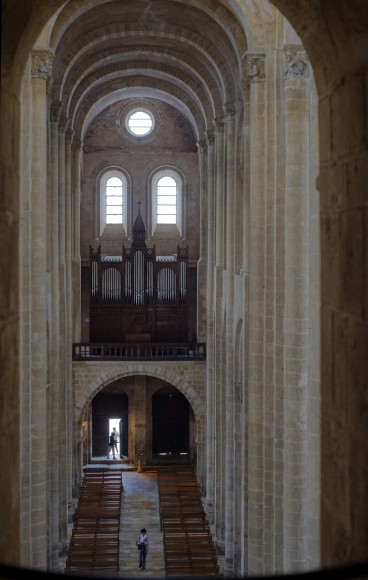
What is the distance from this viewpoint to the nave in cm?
2084

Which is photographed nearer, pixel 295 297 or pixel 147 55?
pixel 295 297

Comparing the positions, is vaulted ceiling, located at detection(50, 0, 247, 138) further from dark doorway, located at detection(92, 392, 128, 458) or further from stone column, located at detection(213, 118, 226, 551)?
dark doorway, located at detection(92, 392, 128, 458)

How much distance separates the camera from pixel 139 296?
1206 inches

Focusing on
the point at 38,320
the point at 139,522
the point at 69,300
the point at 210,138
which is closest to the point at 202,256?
the point at 210,138

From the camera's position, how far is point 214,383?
24578mm

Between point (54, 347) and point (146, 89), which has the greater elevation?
point (146, 89)

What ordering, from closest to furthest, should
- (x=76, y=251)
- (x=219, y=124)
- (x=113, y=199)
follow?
(x=219, y=124) → (x=76, y=251) → (x=113, y=199)

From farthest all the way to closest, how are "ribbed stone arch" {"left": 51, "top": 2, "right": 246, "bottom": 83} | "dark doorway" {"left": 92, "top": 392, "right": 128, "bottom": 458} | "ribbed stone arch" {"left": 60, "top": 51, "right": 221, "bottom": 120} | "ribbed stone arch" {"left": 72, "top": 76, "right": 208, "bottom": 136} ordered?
1. "dark doorway" {"left": 92, "top": 392, "right": 128, "bottom": 458}
2. "ribbed stone arch" {"left": 72, "top": 76, "right": 208, "bottom": 136}
3. "ribbed stone arch" {"left": 60, "top": 51, "right": 221, "bottom": 120}
4. "ribbed stone arch" {"left": 51, "top": 2, "right": 246, "bottom": 83}

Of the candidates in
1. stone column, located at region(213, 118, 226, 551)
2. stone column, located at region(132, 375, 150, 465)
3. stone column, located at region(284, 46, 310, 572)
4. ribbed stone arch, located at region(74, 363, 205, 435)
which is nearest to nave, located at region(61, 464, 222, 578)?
stone column, located at region(132, 375, 150, 465)

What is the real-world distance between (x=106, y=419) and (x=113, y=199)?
885 centimetres

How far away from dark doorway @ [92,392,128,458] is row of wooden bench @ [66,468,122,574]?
2.23 metres

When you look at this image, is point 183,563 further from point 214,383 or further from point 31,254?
point 31,254

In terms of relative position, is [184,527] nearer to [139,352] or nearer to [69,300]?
[139,352]

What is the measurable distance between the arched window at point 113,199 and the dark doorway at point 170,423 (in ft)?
22.7
